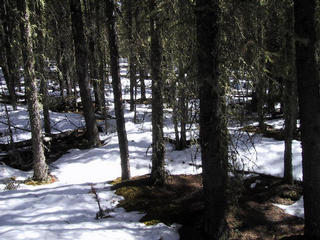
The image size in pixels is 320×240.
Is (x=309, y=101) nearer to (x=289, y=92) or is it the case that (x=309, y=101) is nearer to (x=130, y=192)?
(x=289, y=92)

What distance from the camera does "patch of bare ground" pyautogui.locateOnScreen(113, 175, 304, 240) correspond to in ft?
19.1

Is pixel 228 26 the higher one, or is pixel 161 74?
pixel 228 26

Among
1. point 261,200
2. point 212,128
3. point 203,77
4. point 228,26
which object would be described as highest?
point 228,26

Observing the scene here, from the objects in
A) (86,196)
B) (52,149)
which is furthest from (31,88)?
(52,149)

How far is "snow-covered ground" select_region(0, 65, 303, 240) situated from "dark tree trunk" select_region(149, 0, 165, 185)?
0.54 m

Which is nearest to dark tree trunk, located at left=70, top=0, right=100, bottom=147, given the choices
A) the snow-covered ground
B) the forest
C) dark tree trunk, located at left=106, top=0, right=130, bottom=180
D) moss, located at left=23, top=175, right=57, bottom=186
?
the forest

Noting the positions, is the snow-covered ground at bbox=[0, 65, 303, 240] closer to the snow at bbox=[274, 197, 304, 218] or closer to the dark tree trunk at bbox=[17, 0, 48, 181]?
the snow at bbox=[274, 197, 304, 218]

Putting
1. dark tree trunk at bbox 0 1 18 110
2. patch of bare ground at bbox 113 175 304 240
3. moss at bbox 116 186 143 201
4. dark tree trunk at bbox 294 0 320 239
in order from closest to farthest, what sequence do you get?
dark tree trunk at bbox 294 0 320 239 → patch of bare ground at bbox 113 175 304 240 → moss at bbox 116 186 143 201 → dark tree trunk at bbox 0 1 18 110

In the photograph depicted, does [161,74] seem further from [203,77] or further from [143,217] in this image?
[143,217]

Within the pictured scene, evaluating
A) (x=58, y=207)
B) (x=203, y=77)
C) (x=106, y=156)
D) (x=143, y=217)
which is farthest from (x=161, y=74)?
(x=106, y=156)

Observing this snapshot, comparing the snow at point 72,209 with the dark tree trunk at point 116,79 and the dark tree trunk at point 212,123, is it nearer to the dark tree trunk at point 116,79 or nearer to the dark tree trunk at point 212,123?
the dark tree trunk at point 212,123

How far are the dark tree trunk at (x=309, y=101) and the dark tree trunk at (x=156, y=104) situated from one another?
3.59 meters

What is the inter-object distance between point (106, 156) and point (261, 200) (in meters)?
6.83

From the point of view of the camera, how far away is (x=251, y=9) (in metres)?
5.12
